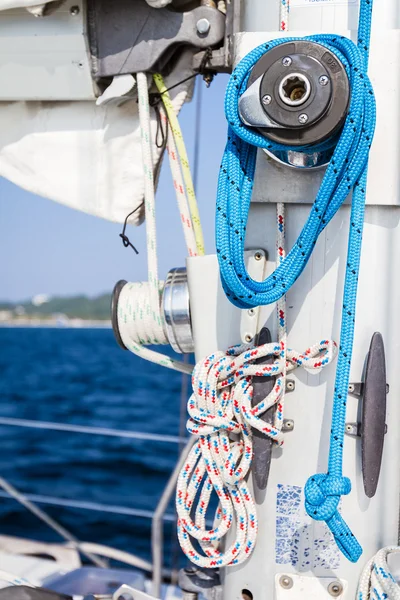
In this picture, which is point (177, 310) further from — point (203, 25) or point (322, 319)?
point (203, 25)

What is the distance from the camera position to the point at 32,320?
6888cm

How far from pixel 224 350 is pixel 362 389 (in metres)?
0.24

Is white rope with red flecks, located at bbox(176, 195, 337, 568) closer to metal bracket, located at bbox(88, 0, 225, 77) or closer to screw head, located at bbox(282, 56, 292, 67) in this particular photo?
screw head, located at bbox(282, 56, 292, 67)

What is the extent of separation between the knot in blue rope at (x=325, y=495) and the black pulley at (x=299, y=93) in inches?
19.5

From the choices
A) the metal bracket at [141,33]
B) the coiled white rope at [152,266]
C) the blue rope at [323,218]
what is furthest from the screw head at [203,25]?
the blue rope at [323,218]

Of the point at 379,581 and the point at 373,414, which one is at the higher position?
the point at 373,414

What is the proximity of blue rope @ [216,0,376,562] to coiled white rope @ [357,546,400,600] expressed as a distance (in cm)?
8

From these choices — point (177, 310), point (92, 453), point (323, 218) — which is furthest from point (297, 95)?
point (92, 453)

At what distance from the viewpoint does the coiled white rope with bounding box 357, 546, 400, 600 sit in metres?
1.10

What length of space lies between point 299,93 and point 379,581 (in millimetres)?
768

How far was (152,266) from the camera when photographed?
132 centimetres

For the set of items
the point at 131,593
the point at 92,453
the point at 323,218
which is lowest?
the point at 92,453

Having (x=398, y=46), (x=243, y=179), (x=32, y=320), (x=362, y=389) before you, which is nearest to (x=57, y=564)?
(x=362, y=389)

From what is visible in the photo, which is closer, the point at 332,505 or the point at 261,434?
the point at 332,505
